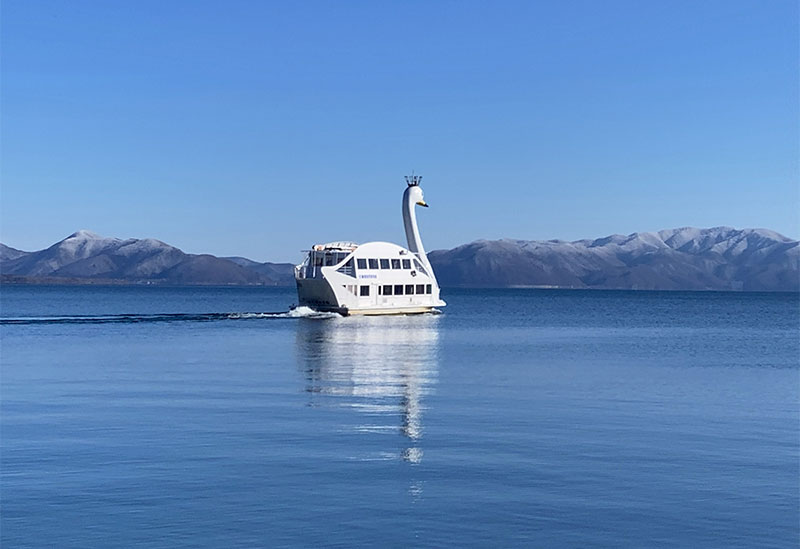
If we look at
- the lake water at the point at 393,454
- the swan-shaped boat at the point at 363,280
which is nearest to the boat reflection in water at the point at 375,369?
the lake water at the point at 393,454

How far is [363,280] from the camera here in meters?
92.2

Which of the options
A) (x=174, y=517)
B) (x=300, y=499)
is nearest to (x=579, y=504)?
(x=300, y=499)

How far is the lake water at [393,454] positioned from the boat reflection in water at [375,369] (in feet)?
0.74

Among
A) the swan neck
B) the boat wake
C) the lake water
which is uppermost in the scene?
the swan neck

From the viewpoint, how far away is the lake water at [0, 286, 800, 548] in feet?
48.1

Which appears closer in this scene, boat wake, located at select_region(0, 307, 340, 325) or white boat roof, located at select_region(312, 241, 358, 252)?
boat wake, located at select_region(0, 307, 340, 325)

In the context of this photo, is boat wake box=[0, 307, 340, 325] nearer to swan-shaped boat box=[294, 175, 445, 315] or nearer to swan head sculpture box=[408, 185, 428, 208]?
swan-shaped boat box=[294, 175, 445, 315]

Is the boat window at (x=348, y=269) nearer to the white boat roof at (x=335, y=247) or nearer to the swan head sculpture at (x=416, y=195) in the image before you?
the white boat roof at (x=335, y=247)

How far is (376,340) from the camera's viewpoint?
62219mm

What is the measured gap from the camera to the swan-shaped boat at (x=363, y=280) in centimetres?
9106

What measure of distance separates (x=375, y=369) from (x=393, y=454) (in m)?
21.1

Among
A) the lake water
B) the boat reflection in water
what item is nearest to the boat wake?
the boat reflection in water

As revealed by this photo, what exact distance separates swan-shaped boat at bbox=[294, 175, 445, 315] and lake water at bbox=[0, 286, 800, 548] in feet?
149

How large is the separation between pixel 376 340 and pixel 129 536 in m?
48.3
